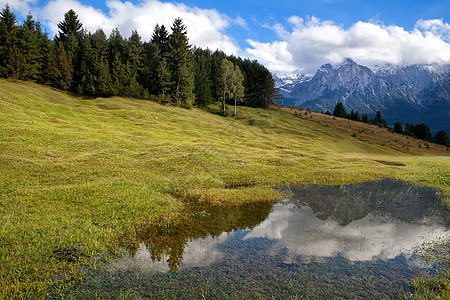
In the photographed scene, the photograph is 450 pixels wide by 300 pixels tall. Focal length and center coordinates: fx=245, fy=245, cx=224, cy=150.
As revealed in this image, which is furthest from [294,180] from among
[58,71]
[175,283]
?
[58,71]

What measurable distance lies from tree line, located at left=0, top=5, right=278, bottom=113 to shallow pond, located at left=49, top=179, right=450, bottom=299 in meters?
84.7

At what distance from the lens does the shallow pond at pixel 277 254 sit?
28.3ft

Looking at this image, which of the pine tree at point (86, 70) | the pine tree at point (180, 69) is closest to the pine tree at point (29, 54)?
the pine tree at point (86, 70)

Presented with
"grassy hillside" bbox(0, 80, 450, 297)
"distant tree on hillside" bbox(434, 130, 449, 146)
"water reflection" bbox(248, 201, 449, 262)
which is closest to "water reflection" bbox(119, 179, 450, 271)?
"water reflection" bbox(248, 201, 449, 262)

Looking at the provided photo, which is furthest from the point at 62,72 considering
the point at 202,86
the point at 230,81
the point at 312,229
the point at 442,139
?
the point at 442,139

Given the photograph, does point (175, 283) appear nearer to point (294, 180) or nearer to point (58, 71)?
point (294, 180)

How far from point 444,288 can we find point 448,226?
912 centimetres

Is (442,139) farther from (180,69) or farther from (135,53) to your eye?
(135,53)

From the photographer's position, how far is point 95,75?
89.8m

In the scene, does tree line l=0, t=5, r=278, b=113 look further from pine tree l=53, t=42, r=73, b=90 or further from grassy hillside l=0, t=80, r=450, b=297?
grassy hillside l=0, t=80, r=450, b=297

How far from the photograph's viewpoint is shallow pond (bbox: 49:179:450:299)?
8633mm

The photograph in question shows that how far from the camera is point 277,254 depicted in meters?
11.2

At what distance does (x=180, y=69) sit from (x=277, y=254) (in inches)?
3674

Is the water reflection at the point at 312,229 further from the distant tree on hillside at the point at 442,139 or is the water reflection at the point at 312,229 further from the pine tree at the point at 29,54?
the distant tree on hillside at the point at 442,139
